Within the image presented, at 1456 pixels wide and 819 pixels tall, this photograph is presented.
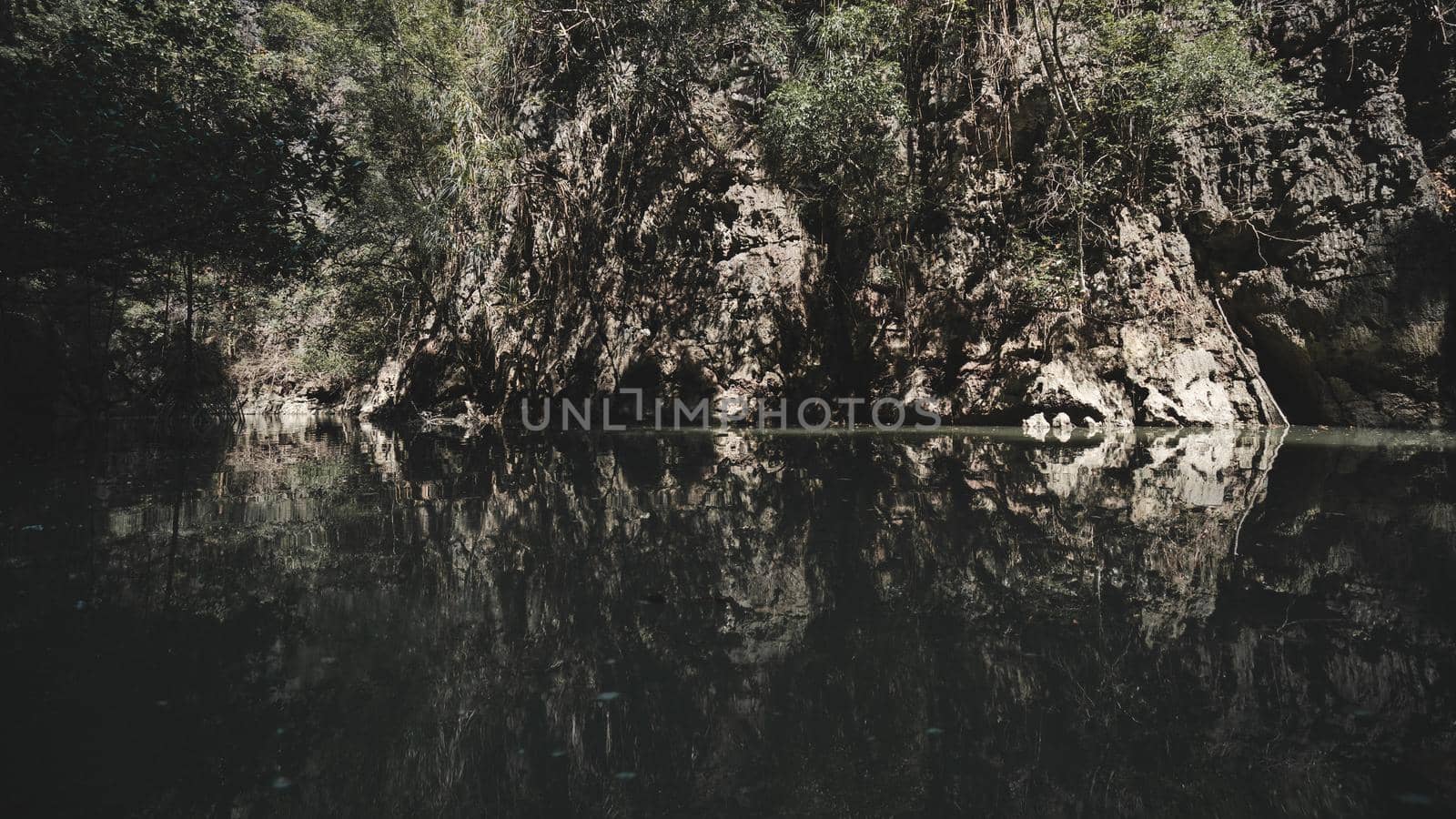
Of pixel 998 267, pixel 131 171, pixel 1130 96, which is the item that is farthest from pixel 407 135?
pixel 1130 96

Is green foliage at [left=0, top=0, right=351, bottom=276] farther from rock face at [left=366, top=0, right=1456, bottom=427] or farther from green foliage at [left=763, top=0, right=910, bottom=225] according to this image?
green foliage at [left=763, top=0, right=910, bottom=225]

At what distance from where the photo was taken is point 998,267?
11406 mm

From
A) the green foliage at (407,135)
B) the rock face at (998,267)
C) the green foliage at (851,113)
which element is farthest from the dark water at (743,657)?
the green foliage at (407,135)

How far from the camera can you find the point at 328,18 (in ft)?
56.6

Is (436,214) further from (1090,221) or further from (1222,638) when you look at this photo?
(1222,638)

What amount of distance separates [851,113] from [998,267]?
137 inches

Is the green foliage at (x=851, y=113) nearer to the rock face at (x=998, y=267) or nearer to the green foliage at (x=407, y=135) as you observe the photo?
the rock face at (x=998, y=267)

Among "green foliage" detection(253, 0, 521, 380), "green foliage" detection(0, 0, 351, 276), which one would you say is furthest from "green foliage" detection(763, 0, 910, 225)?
"green foliage" detection(0, 0, 351, 276)

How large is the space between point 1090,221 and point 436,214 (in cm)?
1243

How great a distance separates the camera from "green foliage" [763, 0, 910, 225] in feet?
37.6

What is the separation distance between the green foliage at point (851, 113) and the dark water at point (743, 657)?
8.81 meters

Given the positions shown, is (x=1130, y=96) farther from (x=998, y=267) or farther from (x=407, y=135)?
(x=407, y=135)

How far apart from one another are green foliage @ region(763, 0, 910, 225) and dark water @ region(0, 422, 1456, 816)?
881cm

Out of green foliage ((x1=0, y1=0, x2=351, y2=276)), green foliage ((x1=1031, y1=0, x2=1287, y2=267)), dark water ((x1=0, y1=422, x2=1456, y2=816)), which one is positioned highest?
green foliage ((x1=1031, y1=0, x2=1287, y2=267))
